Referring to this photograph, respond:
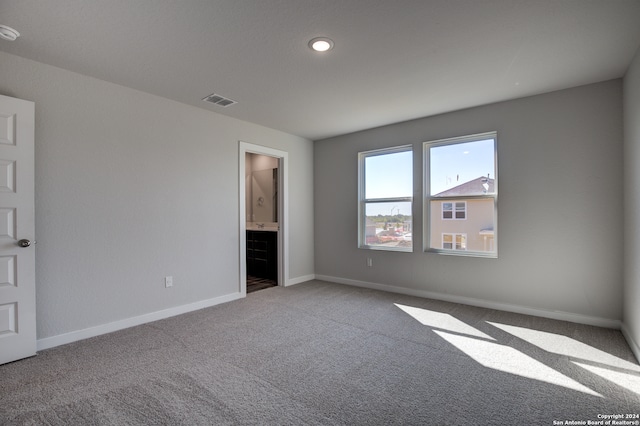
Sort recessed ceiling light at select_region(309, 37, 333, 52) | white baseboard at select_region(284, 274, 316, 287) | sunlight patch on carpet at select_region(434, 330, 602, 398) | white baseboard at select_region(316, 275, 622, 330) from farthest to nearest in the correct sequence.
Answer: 1. white baseboard at select_region(284, 274, 316, 287)
2. white baseboard at select_region(316, 275, 622, 330)
3. recessed ceiling light at select_region(309, 37, 333, 52)
4. sunlight patch on carpet at select_region(434, 330, 602, 398)

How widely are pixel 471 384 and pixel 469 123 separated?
3.09 meters

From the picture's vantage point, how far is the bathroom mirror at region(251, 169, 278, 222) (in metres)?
5.95

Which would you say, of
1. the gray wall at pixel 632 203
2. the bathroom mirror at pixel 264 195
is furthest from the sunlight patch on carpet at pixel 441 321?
the bathroom mirror at pixel 264 195

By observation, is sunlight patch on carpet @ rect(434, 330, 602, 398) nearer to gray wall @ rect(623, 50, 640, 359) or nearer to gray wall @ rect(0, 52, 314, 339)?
gray wall @ rect(623, 50, 640, 359)

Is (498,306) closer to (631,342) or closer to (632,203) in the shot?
(631,342)

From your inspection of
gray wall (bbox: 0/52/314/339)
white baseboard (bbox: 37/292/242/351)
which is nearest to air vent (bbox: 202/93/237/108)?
gray wall (bbox: 0/52/314/339)

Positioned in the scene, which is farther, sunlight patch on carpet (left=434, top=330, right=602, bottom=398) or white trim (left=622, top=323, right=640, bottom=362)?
white trim (left=622, top=323, right=640, bottom=362)

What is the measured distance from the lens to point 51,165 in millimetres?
2783

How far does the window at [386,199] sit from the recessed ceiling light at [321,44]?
2.43m

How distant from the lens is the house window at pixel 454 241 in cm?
408

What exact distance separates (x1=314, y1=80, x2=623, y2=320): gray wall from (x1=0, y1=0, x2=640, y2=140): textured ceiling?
1.01 ft

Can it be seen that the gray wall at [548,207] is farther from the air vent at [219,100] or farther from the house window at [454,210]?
the air vent at [219,100]

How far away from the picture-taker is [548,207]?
11.4 ft

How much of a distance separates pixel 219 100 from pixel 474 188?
10.9ft
